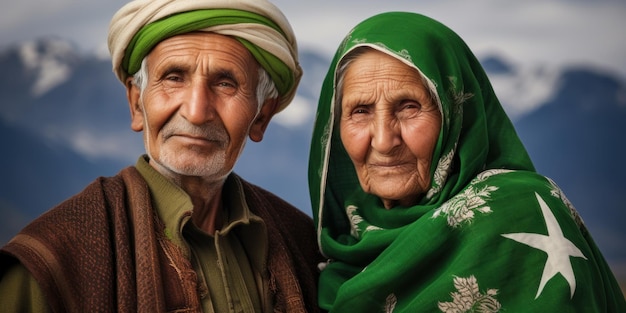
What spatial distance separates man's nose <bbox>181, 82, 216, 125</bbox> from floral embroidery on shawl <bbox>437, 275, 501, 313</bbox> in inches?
42.9

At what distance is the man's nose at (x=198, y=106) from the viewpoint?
284 cm

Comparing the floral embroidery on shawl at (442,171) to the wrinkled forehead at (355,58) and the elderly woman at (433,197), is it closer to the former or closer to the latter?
the elderly woman at (433,197)

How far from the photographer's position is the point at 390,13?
10.0 ft

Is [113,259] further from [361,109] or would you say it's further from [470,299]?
[470,299]

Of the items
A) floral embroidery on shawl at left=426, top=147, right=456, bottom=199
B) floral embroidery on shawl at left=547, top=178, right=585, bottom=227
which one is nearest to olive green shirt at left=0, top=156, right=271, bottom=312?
floral embroidery on shawl at left=426, top=147, right=456, bottom=199

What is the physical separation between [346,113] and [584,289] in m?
1.08

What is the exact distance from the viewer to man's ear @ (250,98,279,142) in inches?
126

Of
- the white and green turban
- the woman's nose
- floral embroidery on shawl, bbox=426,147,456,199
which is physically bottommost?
floral embroidery on shawl, bbox=426,147,456,199

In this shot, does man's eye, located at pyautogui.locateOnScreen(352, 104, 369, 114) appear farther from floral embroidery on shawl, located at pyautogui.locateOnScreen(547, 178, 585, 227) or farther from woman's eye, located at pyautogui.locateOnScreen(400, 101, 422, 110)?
floral embroidery on shawl, located at pyautogui.locateOnScreen(547, 178, 585, 227)

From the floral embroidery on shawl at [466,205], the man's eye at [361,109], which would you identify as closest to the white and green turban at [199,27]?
the man's eye at [361,109]

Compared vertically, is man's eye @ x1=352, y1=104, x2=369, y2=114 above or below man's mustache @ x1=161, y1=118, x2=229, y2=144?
below

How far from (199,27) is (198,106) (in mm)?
304

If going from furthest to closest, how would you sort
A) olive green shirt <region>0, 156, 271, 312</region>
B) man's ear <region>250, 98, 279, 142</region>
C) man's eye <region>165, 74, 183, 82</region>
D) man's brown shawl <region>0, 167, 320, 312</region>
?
man's ear <region>250, 98, 279, 142</region>
man's eye <region>165, 74, 183, 82</region>
olive green shirt <region>0, 156, 271, 312</region>
man's brown shawl <region>0, 167, 320, 312</region>

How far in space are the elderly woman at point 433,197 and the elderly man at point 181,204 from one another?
0.27 meters
